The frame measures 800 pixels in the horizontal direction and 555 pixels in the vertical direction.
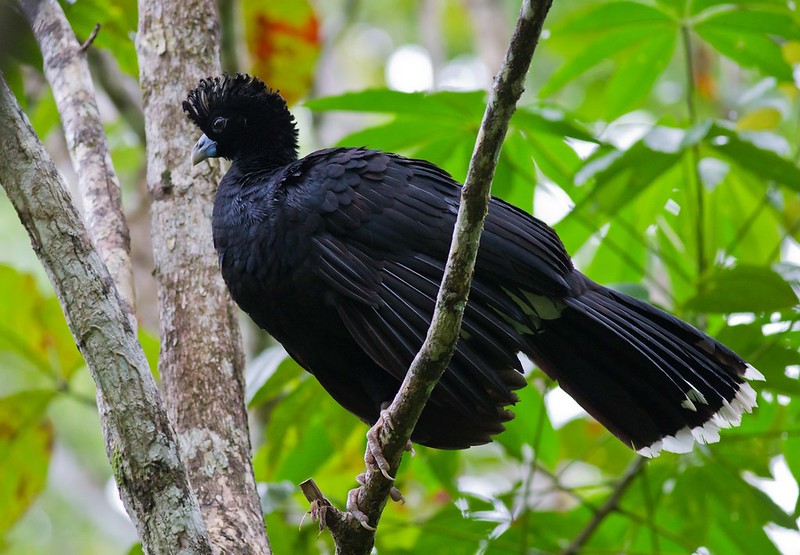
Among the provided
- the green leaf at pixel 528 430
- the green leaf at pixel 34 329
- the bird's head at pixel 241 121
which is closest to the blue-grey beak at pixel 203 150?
the bird's head at pixel 241 121

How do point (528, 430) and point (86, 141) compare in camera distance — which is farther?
point (528, 430)

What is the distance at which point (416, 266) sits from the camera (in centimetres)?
354

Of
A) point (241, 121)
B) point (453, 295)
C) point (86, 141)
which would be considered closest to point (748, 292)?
point (453, 295)

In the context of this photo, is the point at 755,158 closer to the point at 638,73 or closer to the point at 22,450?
the point at 638,73

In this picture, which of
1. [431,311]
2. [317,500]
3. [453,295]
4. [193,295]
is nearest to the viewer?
[453,295]

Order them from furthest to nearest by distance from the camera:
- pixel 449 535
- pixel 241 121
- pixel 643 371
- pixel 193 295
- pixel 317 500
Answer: pixel 241 121 → pixel 449 535 → pixel 193 295 → pixel 643 371 → pixel 317 500

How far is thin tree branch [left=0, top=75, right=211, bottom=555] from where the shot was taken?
2.65 m

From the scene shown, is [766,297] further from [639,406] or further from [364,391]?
[364,391]

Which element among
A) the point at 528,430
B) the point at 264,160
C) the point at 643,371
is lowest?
the point at 643,371

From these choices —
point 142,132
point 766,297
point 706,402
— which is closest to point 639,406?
point 706,402

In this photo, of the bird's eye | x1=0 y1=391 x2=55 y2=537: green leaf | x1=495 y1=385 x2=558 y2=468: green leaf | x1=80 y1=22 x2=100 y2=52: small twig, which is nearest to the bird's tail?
x1=495 y1=385 x2=558 y2=468: green leaf

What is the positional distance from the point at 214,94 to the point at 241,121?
22cm

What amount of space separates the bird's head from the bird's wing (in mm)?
657

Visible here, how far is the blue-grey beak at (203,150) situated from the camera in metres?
4.16
